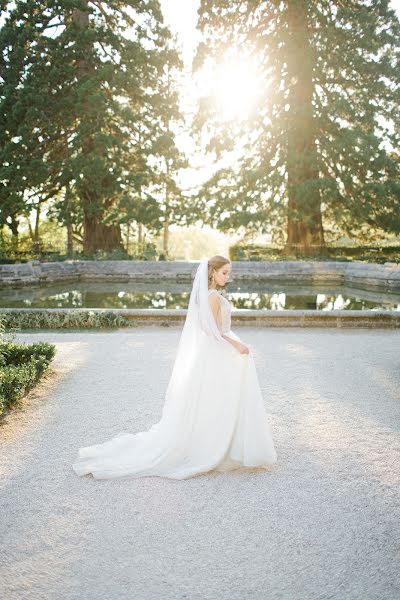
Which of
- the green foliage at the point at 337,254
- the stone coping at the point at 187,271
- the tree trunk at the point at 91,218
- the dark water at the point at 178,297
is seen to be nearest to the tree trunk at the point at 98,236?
the tree trunk at the point at 91,218

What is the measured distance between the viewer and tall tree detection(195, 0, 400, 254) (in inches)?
995

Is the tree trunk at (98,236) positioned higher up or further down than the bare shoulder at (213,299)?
higher up

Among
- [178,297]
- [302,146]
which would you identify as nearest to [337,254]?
[302,146]

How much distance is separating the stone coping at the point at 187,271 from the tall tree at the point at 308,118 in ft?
13.3

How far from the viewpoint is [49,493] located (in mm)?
3895

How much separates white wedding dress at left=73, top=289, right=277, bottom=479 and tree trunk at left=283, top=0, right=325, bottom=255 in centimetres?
2158

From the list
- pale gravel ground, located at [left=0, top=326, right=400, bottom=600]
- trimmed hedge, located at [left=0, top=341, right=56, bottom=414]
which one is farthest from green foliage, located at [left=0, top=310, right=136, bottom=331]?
pale gravel ground, located at [left=0, top=326, right=400, bottom=600]

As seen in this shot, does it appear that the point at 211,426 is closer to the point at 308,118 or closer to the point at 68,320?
the point at 68,320

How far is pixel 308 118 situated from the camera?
84.4 ft

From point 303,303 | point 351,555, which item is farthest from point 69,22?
point 351,555

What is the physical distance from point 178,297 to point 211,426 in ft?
41.4

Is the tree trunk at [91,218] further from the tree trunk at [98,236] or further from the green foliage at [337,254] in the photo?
the green foliage at [337,254]

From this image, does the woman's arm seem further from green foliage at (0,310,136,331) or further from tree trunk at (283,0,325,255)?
tree trunk at (283,0,325,255)

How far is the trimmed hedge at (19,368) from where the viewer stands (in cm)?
573
